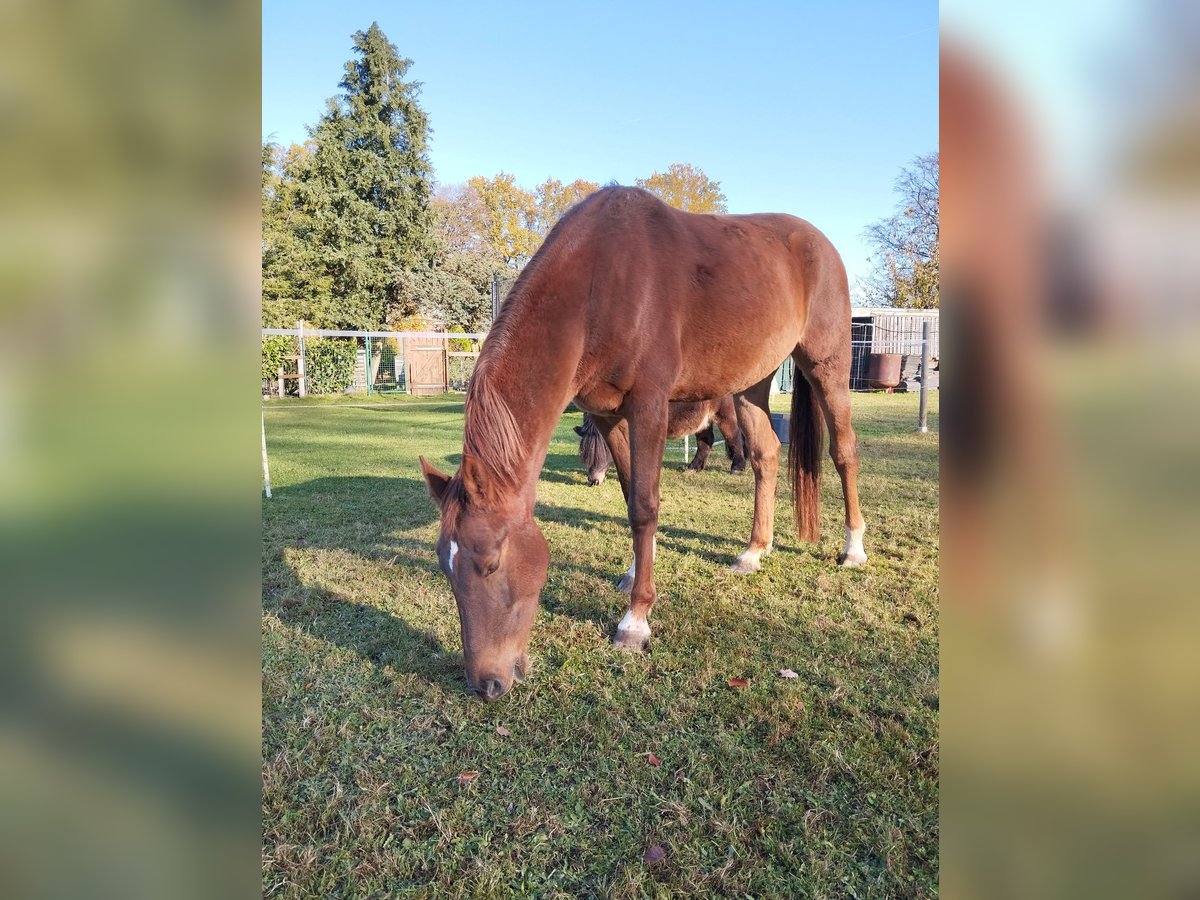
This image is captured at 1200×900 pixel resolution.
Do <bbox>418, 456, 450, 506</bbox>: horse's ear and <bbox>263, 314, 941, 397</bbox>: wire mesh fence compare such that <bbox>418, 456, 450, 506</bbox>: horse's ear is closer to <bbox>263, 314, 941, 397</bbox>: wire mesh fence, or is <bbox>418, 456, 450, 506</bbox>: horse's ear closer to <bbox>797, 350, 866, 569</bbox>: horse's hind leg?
<bbox>797, 350, 866, 569</bbox>: horse's hind leg

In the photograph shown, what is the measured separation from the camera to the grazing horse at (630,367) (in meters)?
2.60

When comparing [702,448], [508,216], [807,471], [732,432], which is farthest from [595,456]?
[508,216]

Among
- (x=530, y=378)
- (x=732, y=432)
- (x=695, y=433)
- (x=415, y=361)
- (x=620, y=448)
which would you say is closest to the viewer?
(x=530, y=378)

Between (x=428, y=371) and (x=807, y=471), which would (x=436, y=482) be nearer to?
(x=807, y=471)

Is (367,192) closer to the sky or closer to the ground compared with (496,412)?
closer to the sky

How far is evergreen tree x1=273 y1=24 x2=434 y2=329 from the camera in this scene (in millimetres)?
27750

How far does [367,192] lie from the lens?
29891 millimetres

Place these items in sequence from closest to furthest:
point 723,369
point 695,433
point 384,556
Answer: point 723,369
point 384,556
point 695,433

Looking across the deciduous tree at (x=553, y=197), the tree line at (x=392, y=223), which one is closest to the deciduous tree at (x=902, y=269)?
the tree line at (x=392, y=223)

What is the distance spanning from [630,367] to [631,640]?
136cm

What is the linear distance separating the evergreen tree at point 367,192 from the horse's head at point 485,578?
2734 centimetres

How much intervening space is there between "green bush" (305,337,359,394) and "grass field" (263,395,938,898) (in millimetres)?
17325
